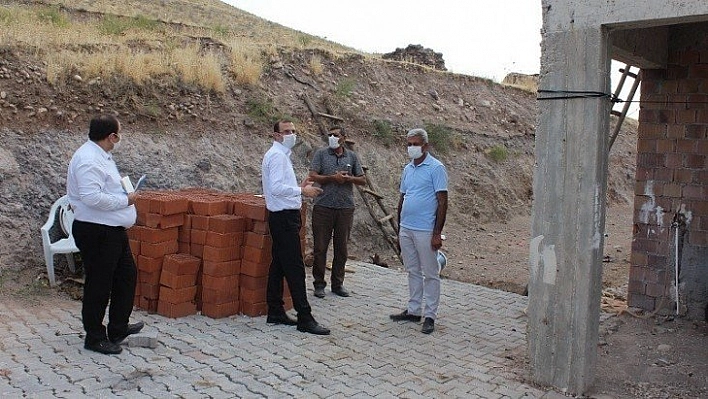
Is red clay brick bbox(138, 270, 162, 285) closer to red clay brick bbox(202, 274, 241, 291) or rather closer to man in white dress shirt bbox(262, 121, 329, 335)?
red clay brick bbox(202, 274, 241, 291)

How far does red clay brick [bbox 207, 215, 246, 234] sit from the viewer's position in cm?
618

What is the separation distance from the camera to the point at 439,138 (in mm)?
15680

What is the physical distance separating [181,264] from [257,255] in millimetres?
734

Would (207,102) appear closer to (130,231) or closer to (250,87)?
(250,87)

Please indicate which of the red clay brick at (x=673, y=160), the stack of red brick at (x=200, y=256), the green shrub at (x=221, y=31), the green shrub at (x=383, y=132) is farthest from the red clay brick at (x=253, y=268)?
the green shrub at (x=221, y=31)

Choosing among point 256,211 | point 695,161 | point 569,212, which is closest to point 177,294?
point 256,211

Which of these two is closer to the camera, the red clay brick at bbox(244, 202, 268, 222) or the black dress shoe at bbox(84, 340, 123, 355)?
the black dress shoe at bbox(84, 340, 123, 355)

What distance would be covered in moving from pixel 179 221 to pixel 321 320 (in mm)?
1754

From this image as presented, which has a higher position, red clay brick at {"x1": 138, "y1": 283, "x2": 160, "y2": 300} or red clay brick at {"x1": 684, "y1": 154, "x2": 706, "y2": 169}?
red clay brick at {"x1": 684, "y1": 154, "x2": 706, "y2": 169}

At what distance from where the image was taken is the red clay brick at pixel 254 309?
6.31 m

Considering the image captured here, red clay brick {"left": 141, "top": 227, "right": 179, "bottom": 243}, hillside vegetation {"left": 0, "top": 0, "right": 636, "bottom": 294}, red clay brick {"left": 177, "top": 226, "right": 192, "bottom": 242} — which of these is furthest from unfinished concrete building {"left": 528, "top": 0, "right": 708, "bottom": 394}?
hillside vegetation {"left": 0, "top": 0, "right": 636, "bottom": 294}

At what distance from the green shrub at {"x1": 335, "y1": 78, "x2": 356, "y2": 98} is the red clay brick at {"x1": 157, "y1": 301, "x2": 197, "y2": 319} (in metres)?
9.04

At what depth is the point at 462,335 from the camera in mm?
6082

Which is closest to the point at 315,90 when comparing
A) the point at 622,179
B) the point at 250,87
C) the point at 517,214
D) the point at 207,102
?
the point at 250,87
